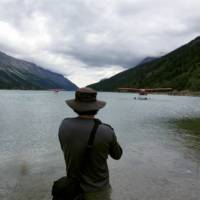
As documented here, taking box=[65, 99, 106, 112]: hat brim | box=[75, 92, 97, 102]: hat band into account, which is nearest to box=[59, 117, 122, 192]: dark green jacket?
box=[65, 99, 106, 112]: hat brim

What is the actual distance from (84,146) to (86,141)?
0.09 metres

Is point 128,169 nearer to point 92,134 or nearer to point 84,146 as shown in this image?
point 84,146

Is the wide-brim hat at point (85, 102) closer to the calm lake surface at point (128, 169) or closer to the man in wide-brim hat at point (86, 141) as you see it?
the man in wide-brim hat at point (86, 141)

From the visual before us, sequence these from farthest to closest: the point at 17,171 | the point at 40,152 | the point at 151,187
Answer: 1. the point at 40,152
2. the point at 17,171
3. the point at 151,187

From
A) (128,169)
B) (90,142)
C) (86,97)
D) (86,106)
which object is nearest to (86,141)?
(90,142)

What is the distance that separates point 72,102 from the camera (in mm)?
4879

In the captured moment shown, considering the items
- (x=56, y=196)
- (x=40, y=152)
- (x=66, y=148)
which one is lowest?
(x=40, y=152)

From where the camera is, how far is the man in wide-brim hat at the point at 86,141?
15.2ft

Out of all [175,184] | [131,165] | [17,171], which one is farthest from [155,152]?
[17,171]

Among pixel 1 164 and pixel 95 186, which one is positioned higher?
pixel 95 186

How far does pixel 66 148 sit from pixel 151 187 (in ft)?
20.1

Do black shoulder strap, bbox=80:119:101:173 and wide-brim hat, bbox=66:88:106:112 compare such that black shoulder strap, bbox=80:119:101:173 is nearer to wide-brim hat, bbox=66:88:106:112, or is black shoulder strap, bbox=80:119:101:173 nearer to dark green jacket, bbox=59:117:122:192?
dark green jacket, bbox=59:117:122:192

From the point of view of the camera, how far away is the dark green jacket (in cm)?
462

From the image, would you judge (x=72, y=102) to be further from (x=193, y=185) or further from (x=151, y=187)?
(x=193, y=185)
